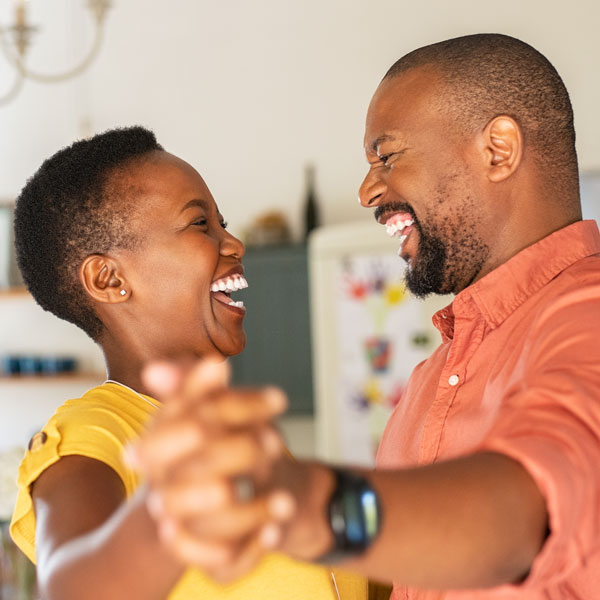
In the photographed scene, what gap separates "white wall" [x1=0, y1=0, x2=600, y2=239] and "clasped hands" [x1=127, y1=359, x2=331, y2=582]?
4.13 m

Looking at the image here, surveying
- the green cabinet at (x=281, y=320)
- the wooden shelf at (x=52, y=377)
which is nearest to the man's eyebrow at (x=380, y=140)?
the green cabinet at (x=281, y=320)

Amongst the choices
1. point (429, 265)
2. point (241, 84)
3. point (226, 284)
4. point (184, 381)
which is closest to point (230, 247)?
point (226, 284)

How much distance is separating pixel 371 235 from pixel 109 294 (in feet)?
9.49

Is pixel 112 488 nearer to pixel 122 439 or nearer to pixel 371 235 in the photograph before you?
pixel 122 439

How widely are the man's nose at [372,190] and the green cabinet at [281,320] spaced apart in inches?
121

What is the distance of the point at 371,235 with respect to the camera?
13.6ft

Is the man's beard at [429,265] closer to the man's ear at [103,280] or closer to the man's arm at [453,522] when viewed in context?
the man's ear at [103,280]

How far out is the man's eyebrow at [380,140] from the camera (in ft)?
4.74

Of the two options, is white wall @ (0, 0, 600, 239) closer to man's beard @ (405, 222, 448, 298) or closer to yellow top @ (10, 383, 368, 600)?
man's beard @ (405, 222, 448, 298)

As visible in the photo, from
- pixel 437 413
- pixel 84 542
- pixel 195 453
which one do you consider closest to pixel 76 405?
pixel 84 542

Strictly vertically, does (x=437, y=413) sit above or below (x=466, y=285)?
below

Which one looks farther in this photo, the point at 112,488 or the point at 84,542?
the point at 112,488

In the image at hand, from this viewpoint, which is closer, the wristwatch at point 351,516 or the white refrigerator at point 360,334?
the wristwatch at point 351,516

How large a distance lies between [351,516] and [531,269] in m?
0.69
